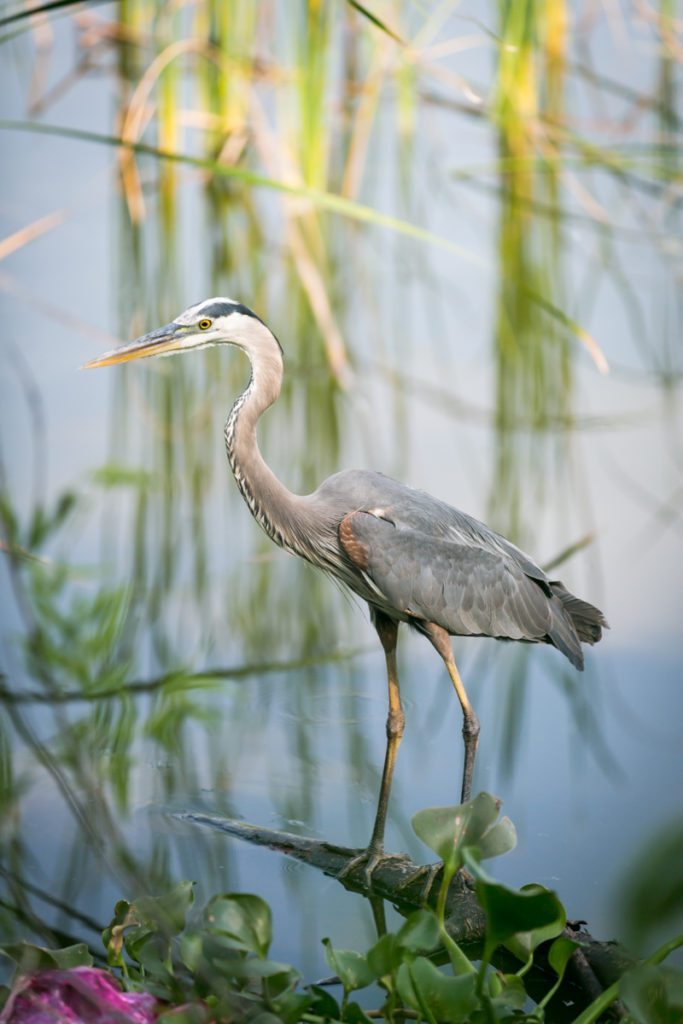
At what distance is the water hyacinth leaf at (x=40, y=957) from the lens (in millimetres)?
938

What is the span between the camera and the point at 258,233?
5523 millimetres

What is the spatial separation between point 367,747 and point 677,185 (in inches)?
146

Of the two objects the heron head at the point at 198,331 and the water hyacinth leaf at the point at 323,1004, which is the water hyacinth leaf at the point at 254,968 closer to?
the water hyacinth leaf at the point at 323,1004

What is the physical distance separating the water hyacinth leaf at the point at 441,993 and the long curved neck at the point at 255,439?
109cm

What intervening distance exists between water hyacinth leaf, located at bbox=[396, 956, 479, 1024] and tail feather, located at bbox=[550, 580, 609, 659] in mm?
1172

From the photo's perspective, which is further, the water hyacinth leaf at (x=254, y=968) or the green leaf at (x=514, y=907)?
the water hyacinth leaf at (x=254, y=968)

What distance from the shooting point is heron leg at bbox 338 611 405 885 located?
2096 millimetres

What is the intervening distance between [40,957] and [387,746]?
1.27m

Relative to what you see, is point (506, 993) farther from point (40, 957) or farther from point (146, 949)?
point (40, 957)

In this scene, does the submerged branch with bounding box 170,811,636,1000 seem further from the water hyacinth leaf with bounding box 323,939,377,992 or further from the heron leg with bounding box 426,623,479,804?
the water hyacinth leaf with bounding box 323,939,377,992

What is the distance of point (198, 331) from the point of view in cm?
209

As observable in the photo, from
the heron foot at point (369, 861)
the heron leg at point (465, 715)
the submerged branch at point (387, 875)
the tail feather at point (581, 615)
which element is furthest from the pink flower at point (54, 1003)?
the tail feather at point (581, 615)

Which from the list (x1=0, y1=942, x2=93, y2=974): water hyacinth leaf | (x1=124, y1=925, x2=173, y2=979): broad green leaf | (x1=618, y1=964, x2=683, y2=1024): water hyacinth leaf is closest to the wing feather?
(x1=124, y1=925, x2=173, y2=979): broad green leaf

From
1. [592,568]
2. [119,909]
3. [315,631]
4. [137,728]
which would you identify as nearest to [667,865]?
[119,909]
